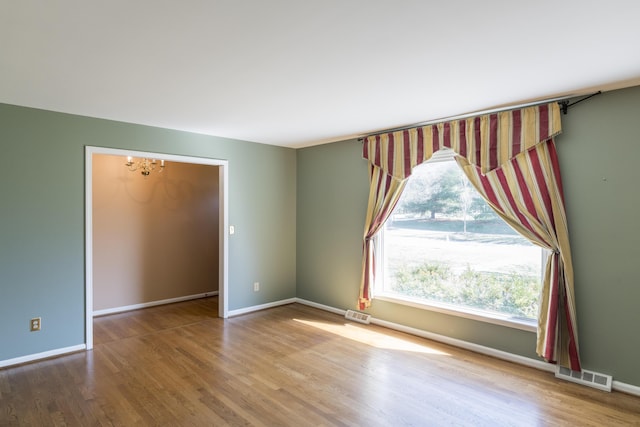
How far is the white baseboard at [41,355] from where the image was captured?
10.7 feet

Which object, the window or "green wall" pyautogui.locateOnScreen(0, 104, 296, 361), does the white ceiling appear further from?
the window

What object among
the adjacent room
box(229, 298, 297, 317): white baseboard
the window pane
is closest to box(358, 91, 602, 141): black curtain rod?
the adjacent room

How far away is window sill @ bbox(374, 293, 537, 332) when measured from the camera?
3340 millimetres

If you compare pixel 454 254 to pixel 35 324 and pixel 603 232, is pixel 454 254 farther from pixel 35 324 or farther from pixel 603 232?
pixel 35 324

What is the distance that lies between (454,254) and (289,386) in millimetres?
2175

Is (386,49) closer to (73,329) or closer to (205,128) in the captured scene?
(205,128)

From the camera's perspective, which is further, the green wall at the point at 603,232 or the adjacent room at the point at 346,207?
the green wall at the point at 603,232

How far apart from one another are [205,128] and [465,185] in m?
3.00

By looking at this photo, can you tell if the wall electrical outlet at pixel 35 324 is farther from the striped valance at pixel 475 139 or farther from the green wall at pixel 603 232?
the green wall at pixel 603 232

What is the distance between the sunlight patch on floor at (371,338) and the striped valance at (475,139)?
1832mm

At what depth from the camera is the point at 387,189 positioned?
434 centimetres

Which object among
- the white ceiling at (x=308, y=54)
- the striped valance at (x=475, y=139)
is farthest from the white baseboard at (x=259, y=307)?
the white ceiling at (x=308, y=54)

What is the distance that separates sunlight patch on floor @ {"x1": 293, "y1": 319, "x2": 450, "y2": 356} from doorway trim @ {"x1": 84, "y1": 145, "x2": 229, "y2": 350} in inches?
44.7

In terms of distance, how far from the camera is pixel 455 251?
12.8ft
